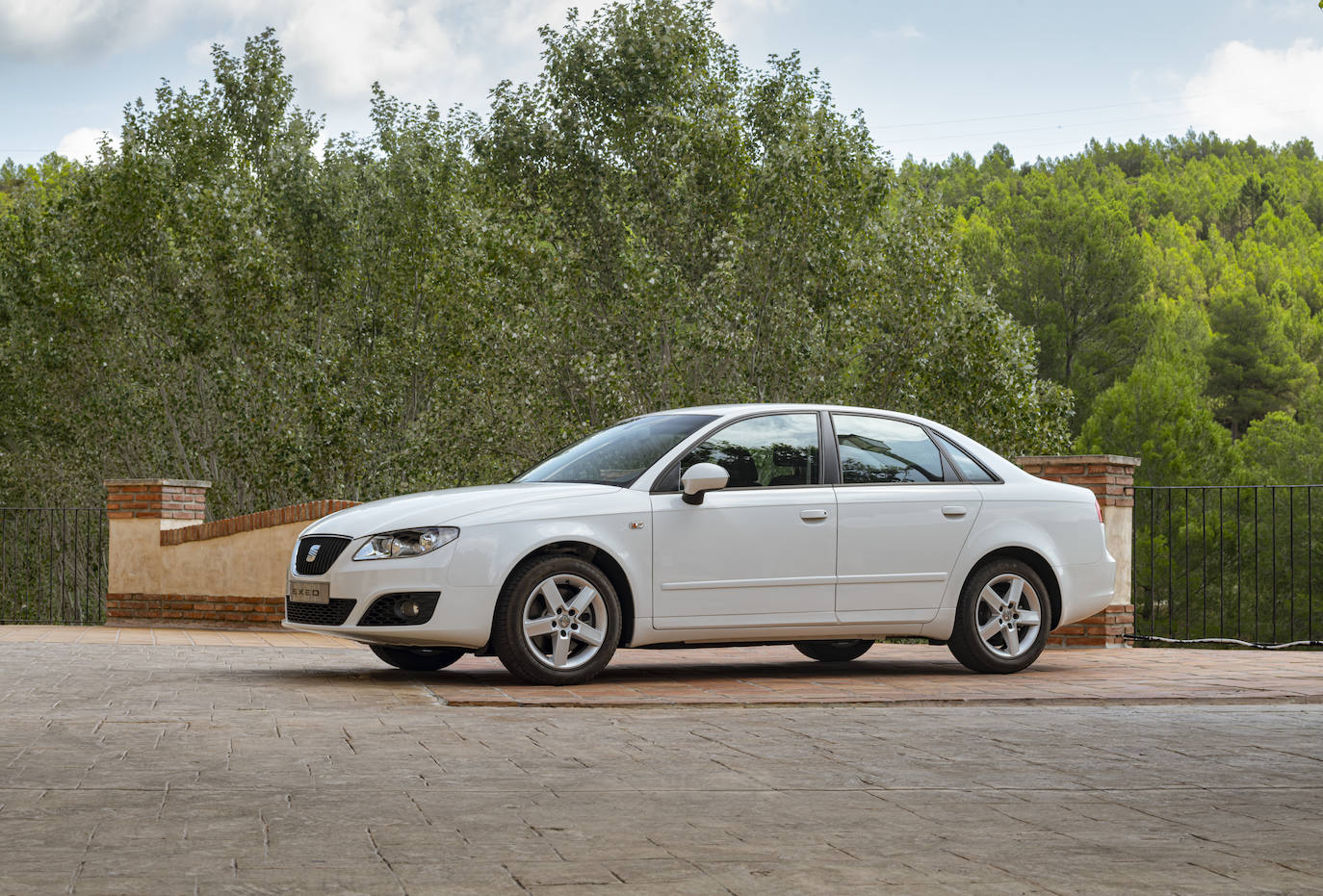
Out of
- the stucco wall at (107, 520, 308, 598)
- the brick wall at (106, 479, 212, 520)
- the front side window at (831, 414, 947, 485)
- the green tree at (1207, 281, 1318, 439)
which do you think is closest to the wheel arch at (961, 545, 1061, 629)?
the front side window at (831, 414, 947, 485)

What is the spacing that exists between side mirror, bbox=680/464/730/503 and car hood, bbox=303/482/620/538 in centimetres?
41

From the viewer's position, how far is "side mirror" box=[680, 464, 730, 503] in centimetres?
848

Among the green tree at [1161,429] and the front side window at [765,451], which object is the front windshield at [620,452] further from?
the green tree at [1161,429]

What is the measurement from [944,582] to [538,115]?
25.4 meters

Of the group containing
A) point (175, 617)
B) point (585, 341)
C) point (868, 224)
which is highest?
point (868, 224)

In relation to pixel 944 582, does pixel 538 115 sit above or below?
above

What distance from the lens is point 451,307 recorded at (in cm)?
3506

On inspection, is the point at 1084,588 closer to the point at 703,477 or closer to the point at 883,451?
the point at 883,451

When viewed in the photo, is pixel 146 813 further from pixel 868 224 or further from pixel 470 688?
pixel 868 224

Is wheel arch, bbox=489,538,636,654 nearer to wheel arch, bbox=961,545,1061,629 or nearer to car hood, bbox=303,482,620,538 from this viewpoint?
car hood, bbox=303,482,620,538

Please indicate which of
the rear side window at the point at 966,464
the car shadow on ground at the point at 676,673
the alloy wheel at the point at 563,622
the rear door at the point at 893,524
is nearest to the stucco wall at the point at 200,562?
the car shadow on ground at the point at 676,673

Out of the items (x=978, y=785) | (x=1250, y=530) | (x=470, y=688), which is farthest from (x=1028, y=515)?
(x=1250, y=530)

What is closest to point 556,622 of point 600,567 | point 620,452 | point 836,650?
point 600,567

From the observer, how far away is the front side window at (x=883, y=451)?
9242 millimetres
